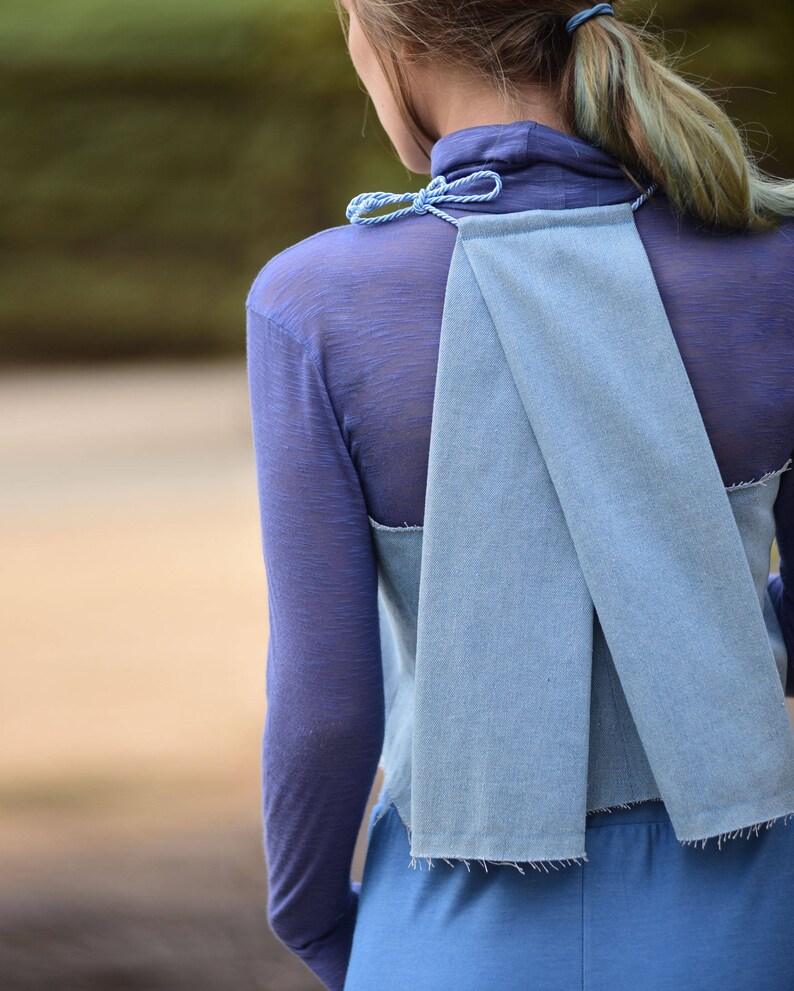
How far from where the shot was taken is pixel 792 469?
58 centimetres

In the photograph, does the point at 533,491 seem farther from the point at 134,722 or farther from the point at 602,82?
the point at 134,722

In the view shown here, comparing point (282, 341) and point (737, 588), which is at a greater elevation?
point (282, 341)

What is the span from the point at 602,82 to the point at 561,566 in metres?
0.23

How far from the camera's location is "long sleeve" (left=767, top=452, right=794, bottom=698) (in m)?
0.60

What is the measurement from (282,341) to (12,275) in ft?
23.2

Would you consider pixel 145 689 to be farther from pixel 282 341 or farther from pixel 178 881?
pixel 282 341

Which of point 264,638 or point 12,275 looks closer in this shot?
point 264,638

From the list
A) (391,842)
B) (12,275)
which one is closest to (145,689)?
(391,842)

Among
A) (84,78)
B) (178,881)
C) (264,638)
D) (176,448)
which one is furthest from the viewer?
(84,78)

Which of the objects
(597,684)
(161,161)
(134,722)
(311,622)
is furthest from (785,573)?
(161,161)

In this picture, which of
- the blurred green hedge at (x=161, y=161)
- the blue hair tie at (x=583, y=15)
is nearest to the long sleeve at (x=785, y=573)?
the blue hair tie at (x=583, y=15)

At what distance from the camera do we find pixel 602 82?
55 centimetres

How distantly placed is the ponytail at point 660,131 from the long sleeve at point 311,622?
0.18 meters

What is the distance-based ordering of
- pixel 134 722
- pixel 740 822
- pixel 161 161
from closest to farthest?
pixel 740 822 < pixel 134 722 < pixel 161 161
